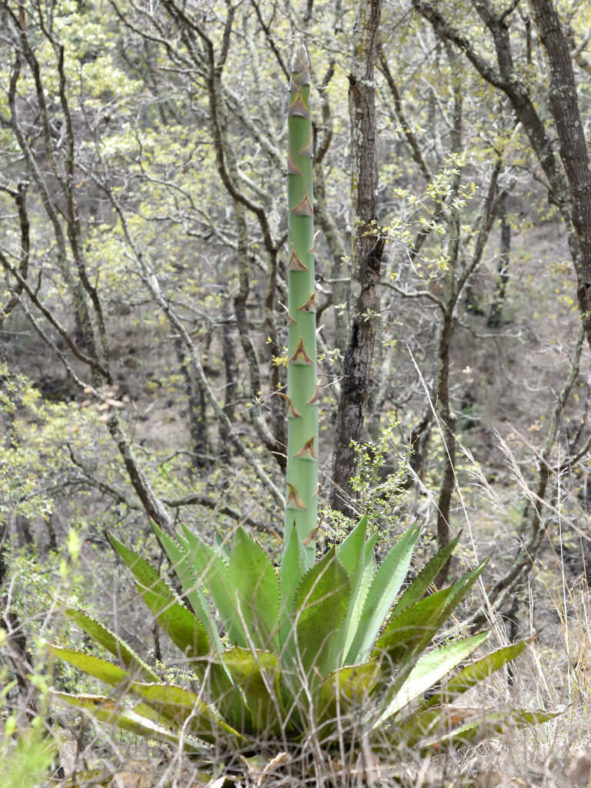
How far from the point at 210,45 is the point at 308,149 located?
186 inches

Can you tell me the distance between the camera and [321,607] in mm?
1995

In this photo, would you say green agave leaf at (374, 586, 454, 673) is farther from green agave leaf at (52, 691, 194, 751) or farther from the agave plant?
green agave leaf at (52, 691, 194, 751)

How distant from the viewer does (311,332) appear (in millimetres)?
2369

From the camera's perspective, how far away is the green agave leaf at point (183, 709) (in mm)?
1824

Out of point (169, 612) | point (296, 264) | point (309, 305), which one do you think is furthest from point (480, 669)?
point (296, 264)

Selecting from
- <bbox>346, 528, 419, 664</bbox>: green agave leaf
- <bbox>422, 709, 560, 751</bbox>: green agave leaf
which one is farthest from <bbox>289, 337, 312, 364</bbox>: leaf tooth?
<bbox>422, 709, 560, 751</bbox>: green agave leaf

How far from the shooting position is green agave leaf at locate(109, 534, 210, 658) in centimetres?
207

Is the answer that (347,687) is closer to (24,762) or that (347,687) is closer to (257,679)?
(257,679)

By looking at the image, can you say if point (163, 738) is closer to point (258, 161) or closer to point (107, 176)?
point (107, 176)

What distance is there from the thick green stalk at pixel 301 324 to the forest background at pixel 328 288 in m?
0.10

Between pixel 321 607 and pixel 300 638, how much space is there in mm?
147

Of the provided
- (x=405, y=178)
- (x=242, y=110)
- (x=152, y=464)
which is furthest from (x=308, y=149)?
(x=405, y=178)

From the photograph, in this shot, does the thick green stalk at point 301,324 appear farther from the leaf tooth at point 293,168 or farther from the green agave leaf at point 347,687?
the green agave leaf at point 347,687

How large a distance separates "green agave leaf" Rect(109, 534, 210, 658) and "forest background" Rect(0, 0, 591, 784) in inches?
3.0
